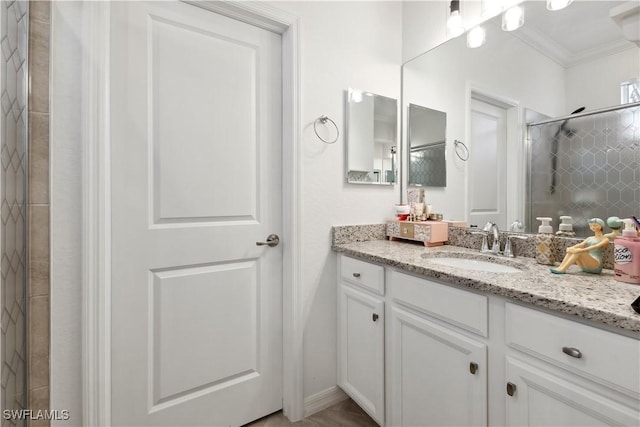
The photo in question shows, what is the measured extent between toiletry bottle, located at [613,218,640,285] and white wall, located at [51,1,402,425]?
1048mm

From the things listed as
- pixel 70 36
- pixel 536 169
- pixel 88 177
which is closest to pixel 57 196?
pixel 88 177

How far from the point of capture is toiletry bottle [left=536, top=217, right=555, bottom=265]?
3.76ft

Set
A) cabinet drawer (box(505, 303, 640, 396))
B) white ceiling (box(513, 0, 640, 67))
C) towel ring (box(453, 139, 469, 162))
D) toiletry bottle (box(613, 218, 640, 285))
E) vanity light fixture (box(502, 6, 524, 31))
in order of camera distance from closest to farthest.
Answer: cabinet drawer (box(505, 303, 640, 396)) < toiletry bottle (box(613, 218, 640, 285)) < white ceiling (box(513, 0, 640, 67)) < vanity light fixture (box(502, 6, 524, 31)) < towel ring (box(453, 139, 469, 162))

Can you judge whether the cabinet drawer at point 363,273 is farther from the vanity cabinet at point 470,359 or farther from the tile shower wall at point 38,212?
the tile shower wall at point 38,212

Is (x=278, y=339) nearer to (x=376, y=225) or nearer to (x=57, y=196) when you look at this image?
(x=376, y=225)

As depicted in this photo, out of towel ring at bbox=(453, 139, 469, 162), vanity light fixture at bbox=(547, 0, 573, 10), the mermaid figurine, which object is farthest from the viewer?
towel ring at bbox=(453, 139, 469, 162)

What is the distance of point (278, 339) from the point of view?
1.56 meters

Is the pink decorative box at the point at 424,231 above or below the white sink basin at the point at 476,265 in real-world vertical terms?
above

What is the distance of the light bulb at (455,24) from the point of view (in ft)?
5.06

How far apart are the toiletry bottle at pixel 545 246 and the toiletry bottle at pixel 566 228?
0.11 ft

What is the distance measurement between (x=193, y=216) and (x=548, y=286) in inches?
51.7

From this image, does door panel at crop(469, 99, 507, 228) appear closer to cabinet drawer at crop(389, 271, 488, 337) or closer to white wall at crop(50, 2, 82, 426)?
cabinet drawer at crop(389, 271, 488, 337)
